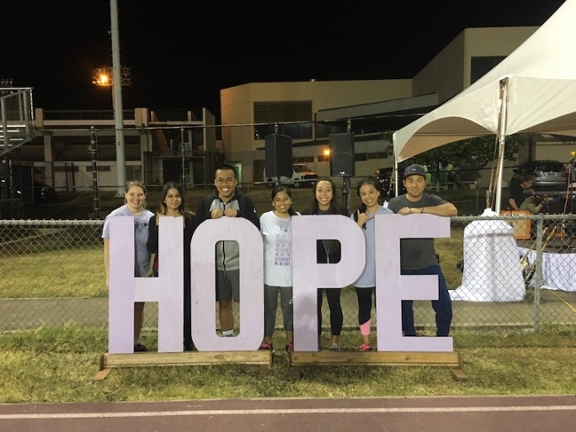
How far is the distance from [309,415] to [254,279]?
1164 millimetres

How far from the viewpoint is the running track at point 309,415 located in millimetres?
3295

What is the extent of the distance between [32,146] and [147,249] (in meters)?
36.0

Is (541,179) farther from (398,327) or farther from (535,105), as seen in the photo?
(398,327)

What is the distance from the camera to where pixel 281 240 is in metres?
4.16

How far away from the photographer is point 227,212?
4.09 meters

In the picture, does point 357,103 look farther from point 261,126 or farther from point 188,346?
point 188,346

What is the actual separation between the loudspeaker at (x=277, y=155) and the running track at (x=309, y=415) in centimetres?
737

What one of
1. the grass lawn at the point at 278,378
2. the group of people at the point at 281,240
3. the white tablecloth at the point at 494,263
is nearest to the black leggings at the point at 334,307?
the group of people at the point at 281,240

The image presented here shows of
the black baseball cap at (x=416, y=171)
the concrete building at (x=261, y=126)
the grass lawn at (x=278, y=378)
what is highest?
the concrete building at (x=261, y=126)

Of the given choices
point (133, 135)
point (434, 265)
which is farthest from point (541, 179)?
point (133, 135)

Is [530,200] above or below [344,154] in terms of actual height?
below

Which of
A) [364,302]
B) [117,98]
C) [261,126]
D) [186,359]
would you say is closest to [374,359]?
→ [364,302]

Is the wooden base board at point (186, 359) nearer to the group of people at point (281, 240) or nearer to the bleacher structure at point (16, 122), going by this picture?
the group of people at point (281, 240)

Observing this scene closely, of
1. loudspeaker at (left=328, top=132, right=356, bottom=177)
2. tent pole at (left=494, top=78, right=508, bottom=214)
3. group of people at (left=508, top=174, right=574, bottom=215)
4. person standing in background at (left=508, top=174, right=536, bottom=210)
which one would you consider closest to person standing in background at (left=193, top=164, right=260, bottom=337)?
tent pole at (left=494, top=78, right=508, bottom=214)
